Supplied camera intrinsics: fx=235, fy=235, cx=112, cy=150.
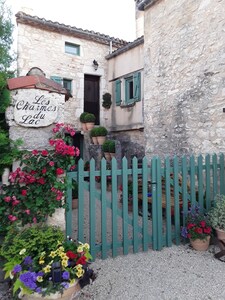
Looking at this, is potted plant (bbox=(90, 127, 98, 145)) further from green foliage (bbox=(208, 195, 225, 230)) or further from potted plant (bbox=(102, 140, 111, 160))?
green foliage (bbox=(208, 195, 225, 230))

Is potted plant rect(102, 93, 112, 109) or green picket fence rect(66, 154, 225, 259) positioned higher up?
potted plant rect(102, 93, 112, 109)

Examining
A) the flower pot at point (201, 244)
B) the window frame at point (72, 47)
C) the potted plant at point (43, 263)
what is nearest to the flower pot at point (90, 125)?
the window frame at point (72, 47)

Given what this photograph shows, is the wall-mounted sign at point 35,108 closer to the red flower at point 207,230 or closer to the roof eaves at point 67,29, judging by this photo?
the red flower at point 207,230

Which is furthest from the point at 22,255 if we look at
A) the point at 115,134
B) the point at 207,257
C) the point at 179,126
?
the point at 115,134

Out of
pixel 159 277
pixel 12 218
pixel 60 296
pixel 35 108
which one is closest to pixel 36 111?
pixel 35 108

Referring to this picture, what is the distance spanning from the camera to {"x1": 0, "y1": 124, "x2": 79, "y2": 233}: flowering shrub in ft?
7.79

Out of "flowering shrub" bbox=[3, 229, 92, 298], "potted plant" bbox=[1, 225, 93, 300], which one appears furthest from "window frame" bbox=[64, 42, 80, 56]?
"flowering shrub" bbox=[3, 229, 92, 298]

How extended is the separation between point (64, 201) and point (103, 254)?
3.14 ft

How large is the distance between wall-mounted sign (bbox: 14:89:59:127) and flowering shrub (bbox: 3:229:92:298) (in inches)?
49.6

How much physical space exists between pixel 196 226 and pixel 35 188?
7.70ft

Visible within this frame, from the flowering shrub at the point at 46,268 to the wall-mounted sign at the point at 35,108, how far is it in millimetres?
1261

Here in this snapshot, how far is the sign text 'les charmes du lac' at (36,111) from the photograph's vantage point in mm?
2533

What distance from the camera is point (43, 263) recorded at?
2012 millimetres

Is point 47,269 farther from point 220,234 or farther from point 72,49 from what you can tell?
point 72,49
